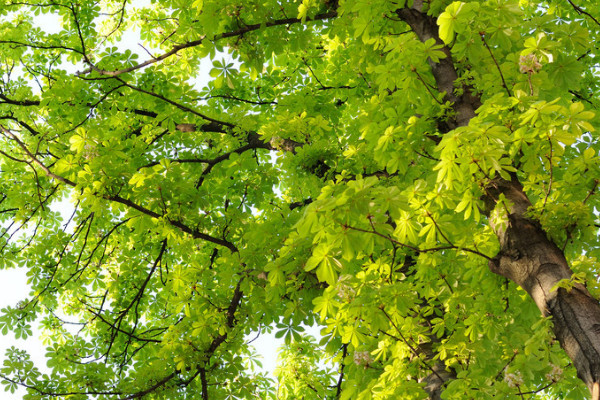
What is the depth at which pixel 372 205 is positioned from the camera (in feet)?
8.14

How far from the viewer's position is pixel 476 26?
128 inches

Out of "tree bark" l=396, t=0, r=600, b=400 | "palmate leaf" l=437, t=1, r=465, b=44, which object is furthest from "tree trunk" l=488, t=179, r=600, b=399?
"palmate leaf" l=437, t=1, r=465, b=44

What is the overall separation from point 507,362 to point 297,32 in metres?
3.55

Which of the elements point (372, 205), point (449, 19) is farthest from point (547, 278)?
point (449, 19)

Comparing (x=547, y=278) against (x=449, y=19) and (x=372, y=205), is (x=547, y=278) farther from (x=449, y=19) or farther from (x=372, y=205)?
(x=449, y=19)

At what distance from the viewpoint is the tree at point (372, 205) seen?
2.68 m

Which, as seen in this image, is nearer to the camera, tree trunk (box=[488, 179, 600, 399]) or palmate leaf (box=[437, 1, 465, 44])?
tree trunk (box=[488, 179, 600, 399])

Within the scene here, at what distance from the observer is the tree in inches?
105

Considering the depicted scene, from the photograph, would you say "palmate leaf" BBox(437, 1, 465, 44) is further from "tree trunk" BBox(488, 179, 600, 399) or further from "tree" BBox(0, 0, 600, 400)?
"tree trunk" BBox(488, 179, 600, 399)

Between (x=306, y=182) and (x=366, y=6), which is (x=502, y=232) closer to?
(x=366, y=6)

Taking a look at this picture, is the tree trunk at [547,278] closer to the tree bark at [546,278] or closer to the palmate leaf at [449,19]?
the tree bark at [546,278]

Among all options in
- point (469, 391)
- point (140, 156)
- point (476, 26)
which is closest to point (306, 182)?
point (140, 156)

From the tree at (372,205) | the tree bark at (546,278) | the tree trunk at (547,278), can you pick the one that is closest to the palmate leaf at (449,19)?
the tree at (372,205)

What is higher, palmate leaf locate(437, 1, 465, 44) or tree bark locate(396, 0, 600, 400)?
palmate leaf locate(437, 1, 465, 44)
